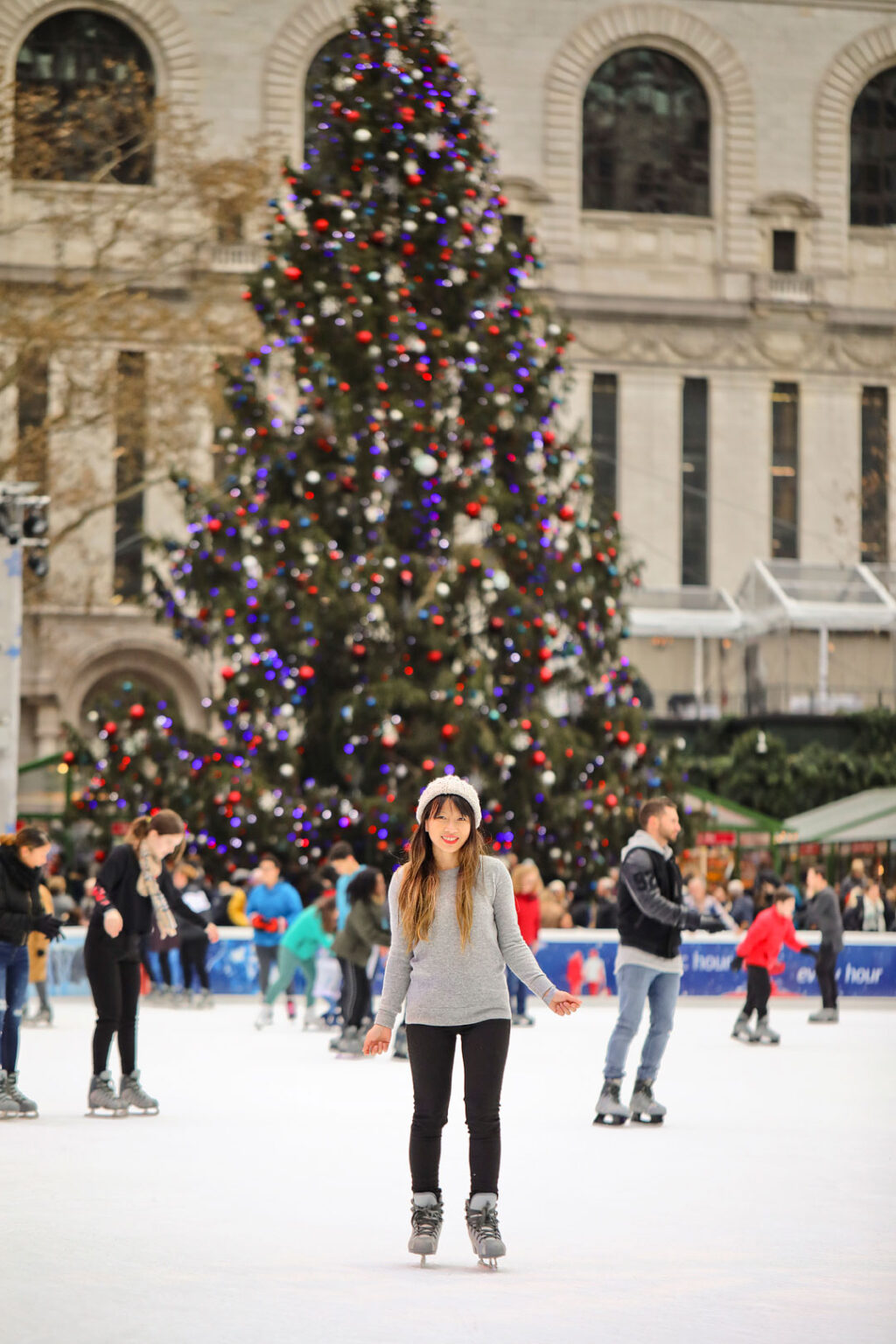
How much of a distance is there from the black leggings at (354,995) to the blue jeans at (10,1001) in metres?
4.56

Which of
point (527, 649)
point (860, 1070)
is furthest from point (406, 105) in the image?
point (860, 1070)

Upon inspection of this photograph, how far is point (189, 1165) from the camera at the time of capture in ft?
25.8

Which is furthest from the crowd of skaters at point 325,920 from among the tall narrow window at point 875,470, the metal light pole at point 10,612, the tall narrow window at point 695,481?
the tall narrow window at point 695,481

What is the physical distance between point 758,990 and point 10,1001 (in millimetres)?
6839

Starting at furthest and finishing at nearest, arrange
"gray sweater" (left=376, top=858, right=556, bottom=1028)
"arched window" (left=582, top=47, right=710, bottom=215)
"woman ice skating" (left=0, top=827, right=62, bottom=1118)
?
1. "arched window" (left=582, top=47, right=710, bottom=215)
2. "woman ice skating" (left=0, top=827, right=62, bottom=1118)
3. "gray sweater" (left=376, top=858, right=556, bottom=1028)

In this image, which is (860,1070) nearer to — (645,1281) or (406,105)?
(645,1281)

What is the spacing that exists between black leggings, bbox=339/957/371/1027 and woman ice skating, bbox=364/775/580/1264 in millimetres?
8158

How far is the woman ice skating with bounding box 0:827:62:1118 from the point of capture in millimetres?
9531

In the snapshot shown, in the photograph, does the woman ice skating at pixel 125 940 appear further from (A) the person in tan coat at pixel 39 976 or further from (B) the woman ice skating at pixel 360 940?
(A) the person in tan coat at pixel 39 976

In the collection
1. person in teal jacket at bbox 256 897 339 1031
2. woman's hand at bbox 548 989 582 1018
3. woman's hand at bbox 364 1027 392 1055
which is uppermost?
woman's hand at bbox 548 989 582 1018

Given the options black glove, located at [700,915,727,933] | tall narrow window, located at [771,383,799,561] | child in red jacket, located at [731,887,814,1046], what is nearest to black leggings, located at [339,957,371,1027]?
child in red jacket, located at [731,887,814,1046]

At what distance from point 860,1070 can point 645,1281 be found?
7644 mm

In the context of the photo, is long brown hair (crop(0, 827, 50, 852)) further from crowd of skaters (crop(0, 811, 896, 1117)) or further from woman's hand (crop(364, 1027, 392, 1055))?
woman's hand (crop(364, 1027, 392, 1055))

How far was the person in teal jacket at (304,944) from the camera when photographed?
16234 mm
